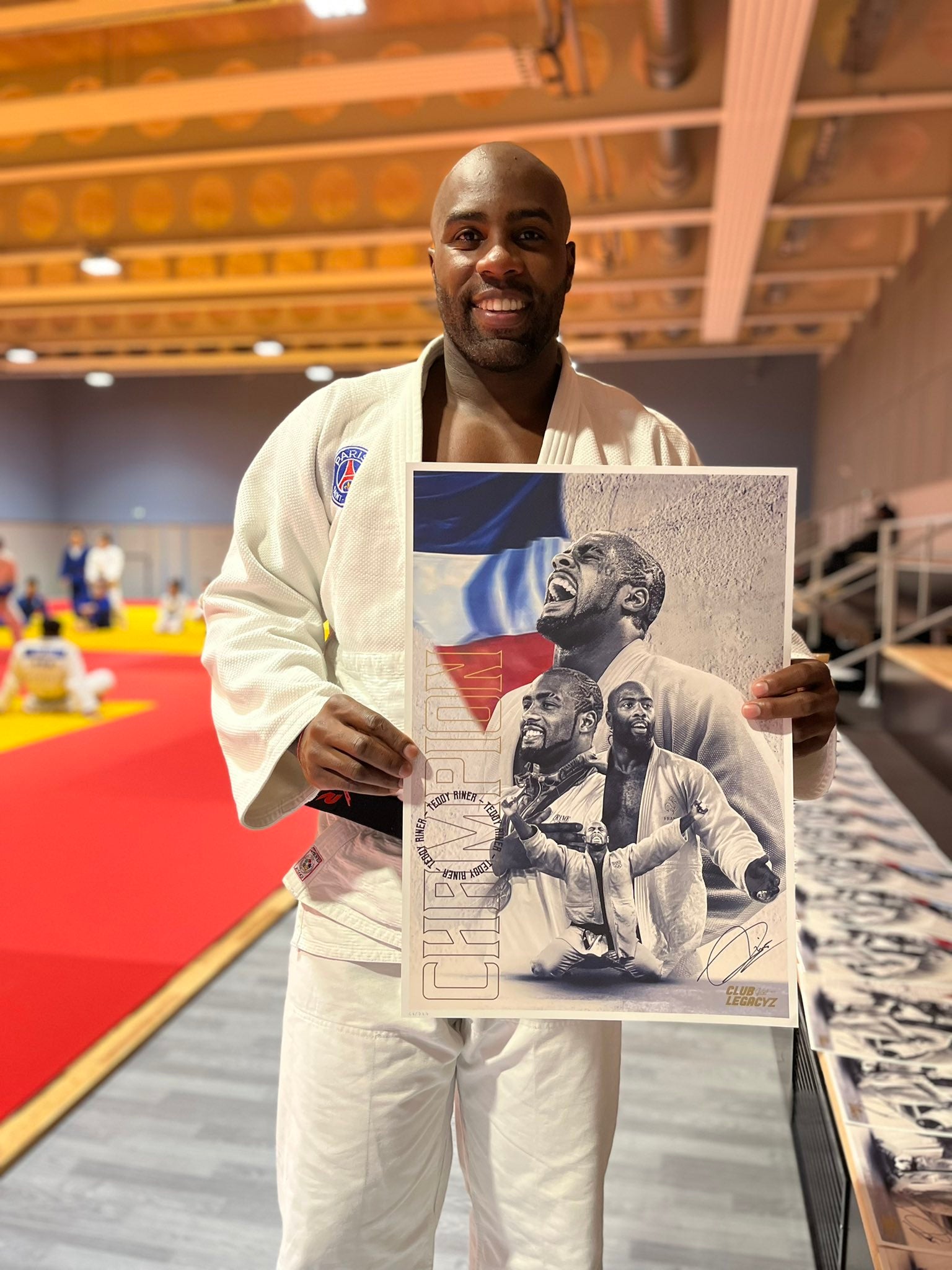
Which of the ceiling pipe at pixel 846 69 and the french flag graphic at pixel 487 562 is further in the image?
the ceiling pipe at pixel 846 69

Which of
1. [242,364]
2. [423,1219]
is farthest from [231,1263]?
[242,364]

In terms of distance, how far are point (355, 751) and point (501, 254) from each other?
54 centimetres

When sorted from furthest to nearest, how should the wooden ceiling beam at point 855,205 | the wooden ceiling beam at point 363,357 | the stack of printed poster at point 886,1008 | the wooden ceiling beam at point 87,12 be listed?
1. the wooden ceiling beam at point 363,357
2. the wooden ceiling beam at point 855,205
3. the wooden ceiling beam at point 87,12
4. the stack of printed poster at point 886,1008

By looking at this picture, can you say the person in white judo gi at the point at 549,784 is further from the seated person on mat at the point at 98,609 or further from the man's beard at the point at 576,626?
the seated person on mat at the point at 98,609

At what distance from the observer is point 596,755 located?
3.37 feet

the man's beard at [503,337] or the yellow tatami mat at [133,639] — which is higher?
the man's beard at [503,337]

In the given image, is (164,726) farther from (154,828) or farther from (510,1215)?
(510,1215)

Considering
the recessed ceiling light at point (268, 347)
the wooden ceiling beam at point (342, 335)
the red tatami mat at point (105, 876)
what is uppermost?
the wooden ceiling beam at point (342, 335)

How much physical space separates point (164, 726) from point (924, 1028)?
5525 millimetres

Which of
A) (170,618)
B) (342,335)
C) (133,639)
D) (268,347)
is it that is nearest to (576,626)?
(133,639)

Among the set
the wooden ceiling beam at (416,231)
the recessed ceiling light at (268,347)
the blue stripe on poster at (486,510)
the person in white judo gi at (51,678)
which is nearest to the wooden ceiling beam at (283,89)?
the wooden ceiling beam at (416,231)

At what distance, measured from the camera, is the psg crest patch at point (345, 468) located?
3.84ft

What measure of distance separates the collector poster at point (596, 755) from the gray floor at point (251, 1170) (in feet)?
4.02

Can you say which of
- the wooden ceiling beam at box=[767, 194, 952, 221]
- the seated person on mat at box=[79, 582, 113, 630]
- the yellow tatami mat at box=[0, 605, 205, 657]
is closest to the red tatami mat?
the yellow tatami mat at box=[0, 605, 205, 657]
